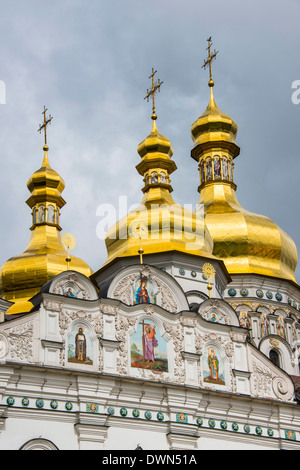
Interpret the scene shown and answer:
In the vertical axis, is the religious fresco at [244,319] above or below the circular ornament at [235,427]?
above

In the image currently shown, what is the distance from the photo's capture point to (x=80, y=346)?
2169 cm

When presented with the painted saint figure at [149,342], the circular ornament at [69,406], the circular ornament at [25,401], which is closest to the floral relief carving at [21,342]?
the circular ornament at [25,401]

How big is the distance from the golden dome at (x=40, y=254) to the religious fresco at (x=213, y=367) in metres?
Result: 7.70

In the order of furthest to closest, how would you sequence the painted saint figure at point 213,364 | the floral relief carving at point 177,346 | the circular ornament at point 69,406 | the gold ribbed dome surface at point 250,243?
the gold ribbed dome surface at point 250,243 < the painted saint figure at point 213,364 < the floral relief carving at point 177,346 < the circular ornament at point 69,406

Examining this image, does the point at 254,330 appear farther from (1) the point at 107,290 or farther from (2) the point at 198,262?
(1) the point at 107,290

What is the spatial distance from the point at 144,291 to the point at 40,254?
819cm

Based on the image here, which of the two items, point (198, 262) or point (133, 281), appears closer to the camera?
point (133, 281)

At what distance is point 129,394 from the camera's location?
21.8 meters

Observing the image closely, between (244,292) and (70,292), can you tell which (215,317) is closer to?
(70,292)

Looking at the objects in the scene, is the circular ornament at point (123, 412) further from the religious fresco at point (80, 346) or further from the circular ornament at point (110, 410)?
the religious fresco at point (80, 346)

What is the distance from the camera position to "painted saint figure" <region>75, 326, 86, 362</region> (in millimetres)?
21562

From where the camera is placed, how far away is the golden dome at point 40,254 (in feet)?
98.4
